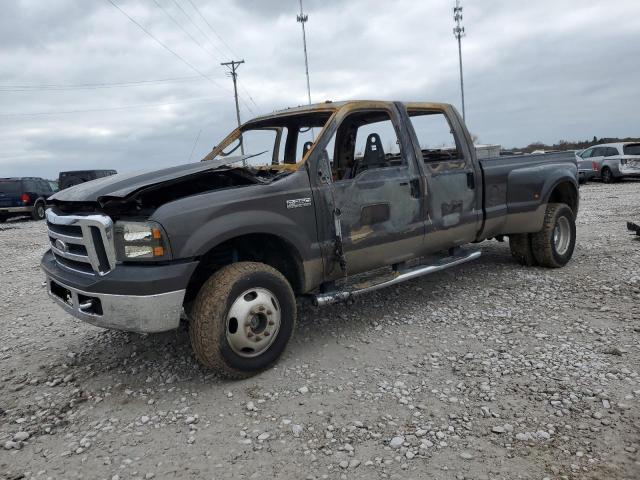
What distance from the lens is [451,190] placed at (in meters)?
4.88

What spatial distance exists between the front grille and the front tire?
663mm

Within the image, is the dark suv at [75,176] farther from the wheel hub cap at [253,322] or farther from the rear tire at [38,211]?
the wheel hub cap at [253,322]

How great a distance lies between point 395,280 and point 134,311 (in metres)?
2.15

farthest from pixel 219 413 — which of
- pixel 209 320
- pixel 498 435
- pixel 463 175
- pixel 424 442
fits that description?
pixel 463 175

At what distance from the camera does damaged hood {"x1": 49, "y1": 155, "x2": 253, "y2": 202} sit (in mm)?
3321

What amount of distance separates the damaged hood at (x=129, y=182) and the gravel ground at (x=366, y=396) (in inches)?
54.5

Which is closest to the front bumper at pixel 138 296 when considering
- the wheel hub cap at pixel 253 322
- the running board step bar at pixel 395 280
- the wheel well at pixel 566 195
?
the wheel hub cap at pixel 253 322

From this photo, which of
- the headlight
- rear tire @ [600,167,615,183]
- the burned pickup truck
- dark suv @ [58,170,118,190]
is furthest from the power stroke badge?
rear tire @ [600,167,615,183]

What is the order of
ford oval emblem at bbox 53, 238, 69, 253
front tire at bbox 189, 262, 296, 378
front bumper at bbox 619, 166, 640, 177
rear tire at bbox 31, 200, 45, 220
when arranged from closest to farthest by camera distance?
front tire at bbox 189, 262, 296, 378 < ford oval emblem at bbox 53, 238, 69, 253 < front bumper at bbox 619, 166, 640, 177 < rear tire at bbox 31, 200, 45, 220

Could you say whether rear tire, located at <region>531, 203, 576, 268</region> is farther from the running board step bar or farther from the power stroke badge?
the power stroke badge

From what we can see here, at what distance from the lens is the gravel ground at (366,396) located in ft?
8.53

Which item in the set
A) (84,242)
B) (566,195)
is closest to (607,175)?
(566,195)

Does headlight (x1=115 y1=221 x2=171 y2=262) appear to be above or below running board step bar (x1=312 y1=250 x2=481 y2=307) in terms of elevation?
above

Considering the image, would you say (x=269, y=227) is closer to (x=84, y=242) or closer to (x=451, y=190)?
(x=84, y=242)
